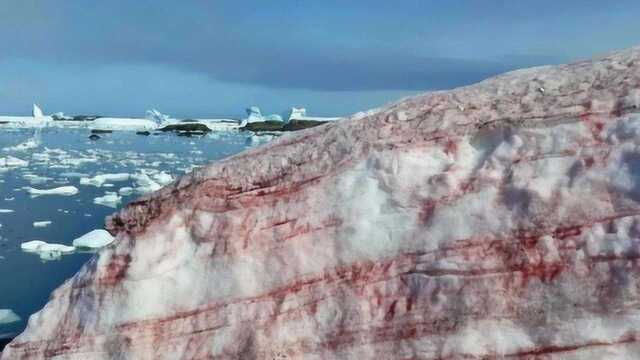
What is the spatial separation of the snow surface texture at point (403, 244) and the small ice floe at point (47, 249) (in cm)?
869

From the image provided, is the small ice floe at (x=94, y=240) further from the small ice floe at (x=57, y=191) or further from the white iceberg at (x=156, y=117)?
the white iceberg at (x=156, y=117)

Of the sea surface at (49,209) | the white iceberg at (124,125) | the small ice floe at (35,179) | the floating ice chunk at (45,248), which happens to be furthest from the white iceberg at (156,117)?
the floating ice chunk at (45,248)

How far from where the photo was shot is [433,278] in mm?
3578

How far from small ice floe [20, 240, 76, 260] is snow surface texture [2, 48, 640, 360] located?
869cm

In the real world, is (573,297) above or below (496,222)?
below

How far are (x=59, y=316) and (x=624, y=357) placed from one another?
3092 mm

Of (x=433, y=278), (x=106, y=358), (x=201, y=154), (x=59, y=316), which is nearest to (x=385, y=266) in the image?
(x=433, y=278)

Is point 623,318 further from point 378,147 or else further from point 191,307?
point 191,307

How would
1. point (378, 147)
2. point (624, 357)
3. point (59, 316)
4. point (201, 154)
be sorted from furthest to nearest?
point (201, 154) → point (59, 316) → point (378, 147) → point (624, 357)

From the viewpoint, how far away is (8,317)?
9.18 m

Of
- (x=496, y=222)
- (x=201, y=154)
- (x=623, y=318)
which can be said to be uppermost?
(x=496, y=222)

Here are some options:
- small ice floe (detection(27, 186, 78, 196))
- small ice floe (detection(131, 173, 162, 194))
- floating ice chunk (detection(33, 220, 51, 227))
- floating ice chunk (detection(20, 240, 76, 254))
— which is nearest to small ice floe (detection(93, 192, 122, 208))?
small ice floe (detection(131, 173, 162, 194))

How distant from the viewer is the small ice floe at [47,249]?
12570mm

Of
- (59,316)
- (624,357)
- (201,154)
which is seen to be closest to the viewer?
(624,357)
